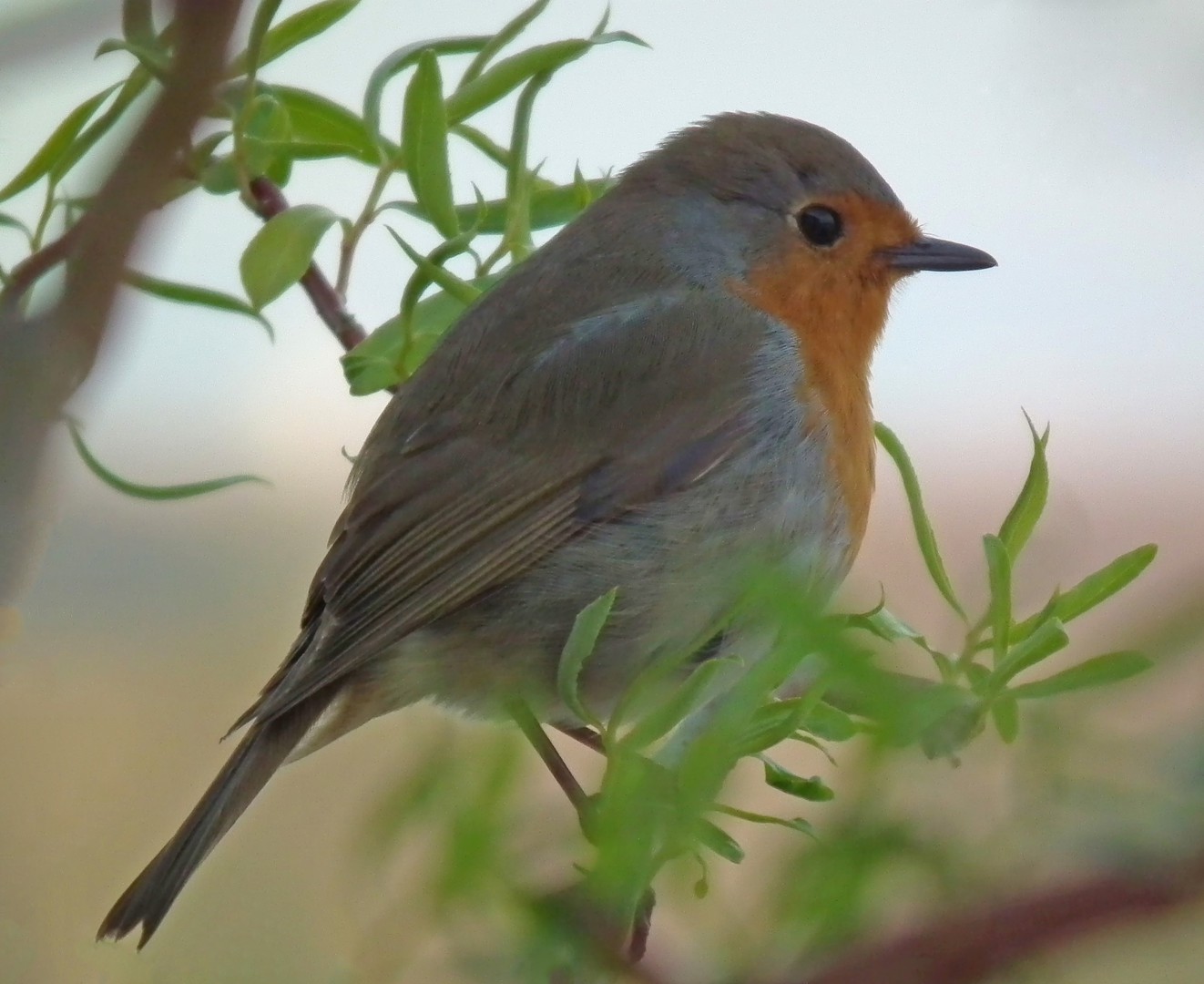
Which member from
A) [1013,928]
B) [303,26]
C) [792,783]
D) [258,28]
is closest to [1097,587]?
[792,783]

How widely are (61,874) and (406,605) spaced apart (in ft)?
1.78

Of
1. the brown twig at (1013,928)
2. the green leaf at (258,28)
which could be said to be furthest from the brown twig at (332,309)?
the brown twig at (1013,928)

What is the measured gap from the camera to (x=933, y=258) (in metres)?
2.40

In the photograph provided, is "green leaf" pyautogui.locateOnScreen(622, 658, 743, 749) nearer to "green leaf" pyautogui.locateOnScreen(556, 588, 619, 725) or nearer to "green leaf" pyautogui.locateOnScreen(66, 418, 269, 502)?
"green leaf" pyautogui.locateOnScreen(556, 588, 619, 725)

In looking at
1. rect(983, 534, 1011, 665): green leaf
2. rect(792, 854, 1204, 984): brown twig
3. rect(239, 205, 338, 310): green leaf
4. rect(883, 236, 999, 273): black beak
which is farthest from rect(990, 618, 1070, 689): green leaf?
rect(883, 236, 999, 273): black beak

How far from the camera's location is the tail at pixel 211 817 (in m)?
1.45

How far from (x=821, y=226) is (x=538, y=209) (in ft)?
2.69

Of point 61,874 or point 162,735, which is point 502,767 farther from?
point 162,735

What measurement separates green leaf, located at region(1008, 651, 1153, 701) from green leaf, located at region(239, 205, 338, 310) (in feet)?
2.99

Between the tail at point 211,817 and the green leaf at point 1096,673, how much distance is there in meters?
0.90

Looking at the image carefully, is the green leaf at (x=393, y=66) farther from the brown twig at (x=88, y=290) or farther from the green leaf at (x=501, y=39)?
the brown twig at (x=88, y=290)

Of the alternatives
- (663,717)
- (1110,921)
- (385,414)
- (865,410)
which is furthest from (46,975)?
(865,410)

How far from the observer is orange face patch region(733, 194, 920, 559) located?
7.58 ft

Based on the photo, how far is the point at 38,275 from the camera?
3.28ft
